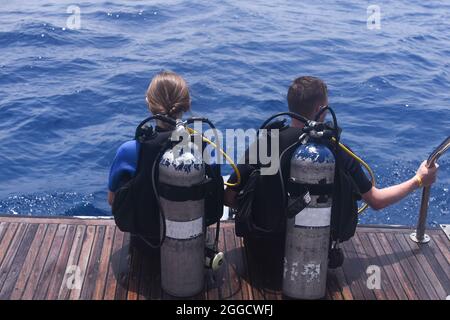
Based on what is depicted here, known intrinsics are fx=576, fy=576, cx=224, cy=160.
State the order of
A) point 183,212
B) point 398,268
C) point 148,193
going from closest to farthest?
point 183,212 < point 148,193 < point 398,268

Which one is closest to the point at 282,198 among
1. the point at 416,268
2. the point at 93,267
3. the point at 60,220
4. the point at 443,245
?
the point at 416,268

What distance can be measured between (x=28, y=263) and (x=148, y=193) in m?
1.23

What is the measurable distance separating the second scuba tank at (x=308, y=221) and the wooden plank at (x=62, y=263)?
1.58 metres

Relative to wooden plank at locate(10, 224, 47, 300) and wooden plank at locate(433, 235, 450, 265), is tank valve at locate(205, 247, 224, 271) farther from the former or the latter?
wooden plank at locate(433, 235, 450, 265)

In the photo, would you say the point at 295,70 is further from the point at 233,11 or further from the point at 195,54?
the point at 233,11

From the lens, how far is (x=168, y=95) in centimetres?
367

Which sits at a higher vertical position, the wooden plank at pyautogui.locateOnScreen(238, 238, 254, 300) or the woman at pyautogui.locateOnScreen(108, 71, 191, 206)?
the woman at pyautogui.locateOnScreen(108, 71, 191, 206)

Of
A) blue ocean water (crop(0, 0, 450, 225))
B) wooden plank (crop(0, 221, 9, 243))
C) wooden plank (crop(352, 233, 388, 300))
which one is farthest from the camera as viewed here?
blue ocean water (crop(0, 0, 450, 225))

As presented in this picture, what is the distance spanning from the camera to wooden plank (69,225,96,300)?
396 centimetres

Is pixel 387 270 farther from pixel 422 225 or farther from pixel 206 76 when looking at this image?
pixel 206 76

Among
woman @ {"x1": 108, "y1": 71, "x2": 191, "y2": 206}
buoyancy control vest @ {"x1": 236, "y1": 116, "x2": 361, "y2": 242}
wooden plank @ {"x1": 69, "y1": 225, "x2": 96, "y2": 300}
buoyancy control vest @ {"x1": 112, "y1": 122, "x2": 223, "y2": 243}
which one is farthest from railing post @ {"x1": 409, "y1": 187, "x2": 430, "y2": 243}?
wooden plank @ {"x1": 69, "y1": 225, "x2": 96, "y2": 300}

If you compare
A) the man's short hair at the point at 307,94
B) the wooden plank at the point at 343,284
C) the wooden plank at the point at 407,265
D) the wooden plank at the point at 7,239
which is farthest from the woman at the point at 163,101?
the wooden plank at the point at 407,265

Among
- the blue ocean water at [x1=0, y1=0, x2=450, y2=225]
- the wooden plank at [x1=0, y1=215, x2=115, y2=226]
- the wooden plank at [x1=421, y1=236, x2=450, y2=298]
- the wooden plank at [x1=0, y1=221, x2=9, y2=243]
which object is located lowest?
the blue ocean water at [x1=0, y1=0, x2=450, y2=225]

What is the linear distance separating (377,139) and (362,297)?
5.36 m
